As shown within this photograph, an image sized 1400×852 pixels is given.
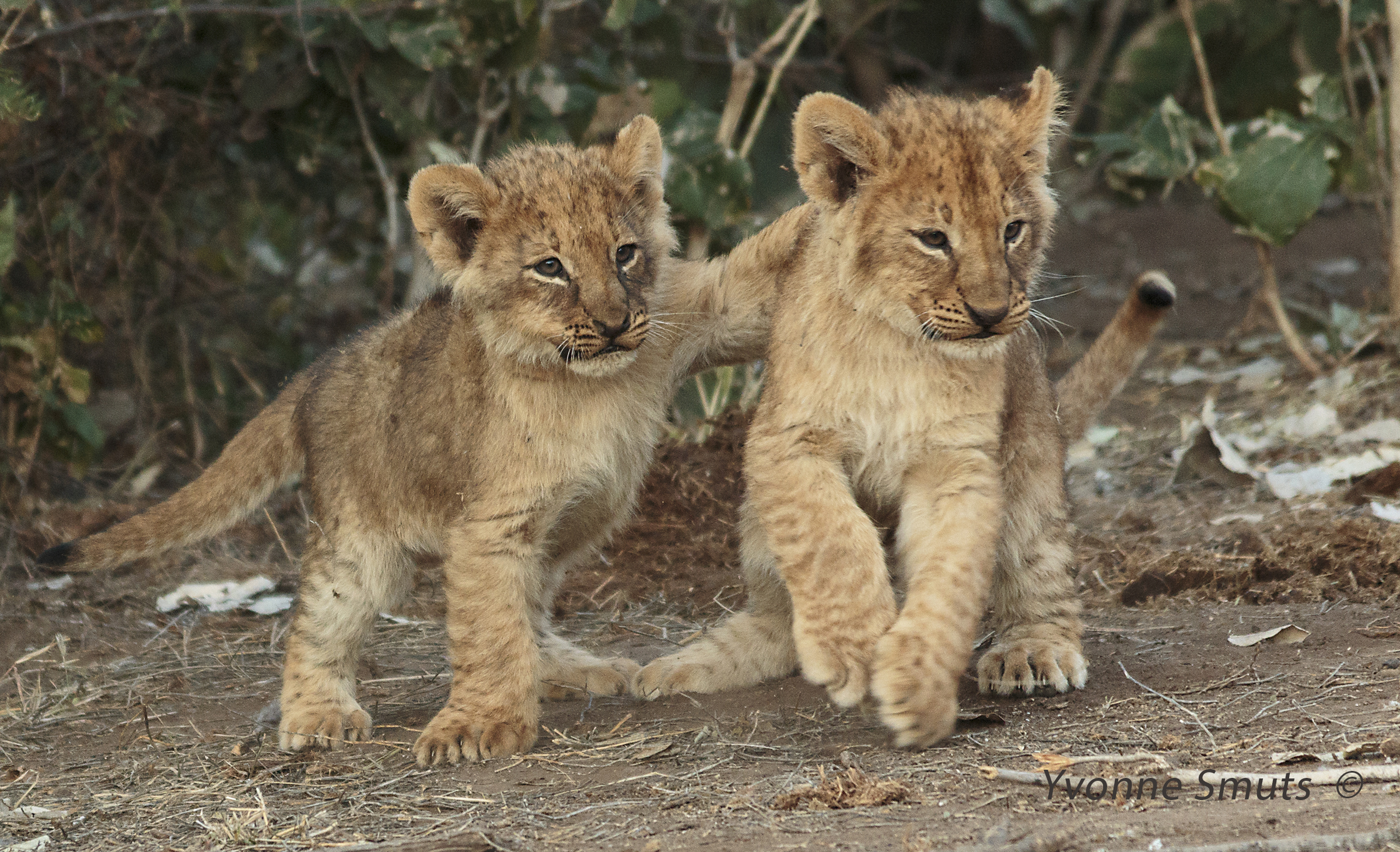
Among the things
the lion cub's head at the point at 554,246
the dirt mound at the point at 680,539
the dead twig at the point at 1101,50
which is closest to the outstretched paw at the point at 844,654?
the lion cub's head at the point at 554,246

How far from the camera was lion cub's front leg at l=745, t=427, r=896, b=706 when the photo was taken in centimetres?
333

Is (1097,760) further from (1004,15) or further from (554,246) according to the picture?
(1004,15)

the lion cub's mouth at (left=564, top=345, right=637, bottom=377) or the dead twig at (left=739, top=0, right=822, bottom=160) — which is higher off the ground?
the dead twig at (left=739, top=0, right=822, bottom=160)

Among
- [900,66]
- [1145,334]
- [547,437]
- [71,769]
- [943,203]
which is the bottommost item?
[71,769]

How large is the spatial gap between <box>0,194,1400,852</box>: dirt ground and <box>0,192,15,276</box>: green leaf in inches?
47.2

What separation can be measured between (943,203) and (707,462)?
2315mm

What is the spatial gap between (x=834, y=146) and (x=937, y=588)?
3.54 ft

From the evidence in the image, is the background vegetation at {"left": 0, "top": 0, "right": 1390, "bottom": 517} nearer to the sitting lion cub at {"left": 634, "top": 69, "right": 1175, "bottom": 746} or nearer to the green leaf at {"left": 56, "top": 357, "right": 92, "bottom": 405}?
the green leaf at {"left": 56, "top": 357, "right": 92, "bottom": 405}

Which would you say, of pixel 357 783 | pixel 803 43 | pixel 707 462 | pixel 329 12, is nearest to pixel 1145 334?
pixel 707 462

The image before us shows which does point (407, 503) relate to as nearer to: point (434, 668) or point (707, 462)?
point (434, 668)

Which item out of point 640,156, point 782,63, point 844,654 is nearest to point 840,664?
point 844,654

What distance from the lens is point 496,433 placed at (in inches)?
152

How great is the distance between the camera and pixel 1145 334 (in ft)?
14.8

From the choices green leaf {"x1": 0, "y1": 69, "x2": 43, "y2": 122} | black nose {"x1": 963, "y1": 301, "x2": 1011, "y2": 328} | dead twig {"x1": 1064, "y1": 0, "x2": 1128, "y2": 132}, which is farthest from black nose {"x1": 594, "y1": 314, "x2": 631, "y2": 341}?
dead twig {"x1": 1064, "y1": 0, "x2": 1128, "y2": 132}
